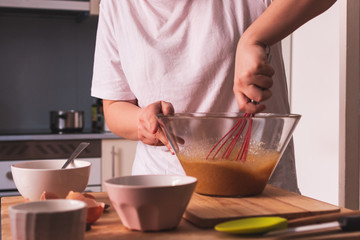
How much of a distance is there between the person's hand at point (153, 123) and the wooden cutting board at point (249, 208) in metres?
0.15

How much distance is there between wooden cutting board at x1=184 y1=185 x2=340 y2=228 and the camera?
24.7 inches

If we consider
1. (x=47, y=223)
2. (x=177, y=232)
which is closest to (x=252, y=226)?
(x=177, y=232)

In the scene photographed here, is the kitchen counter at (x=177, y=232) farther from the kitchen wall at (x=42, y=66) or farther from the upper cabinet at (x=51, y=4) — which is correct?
the kitchen wall at (x=42, y=66)

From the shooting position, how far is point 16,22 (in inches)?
112

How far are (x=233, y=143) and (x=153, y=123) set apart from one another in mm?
149

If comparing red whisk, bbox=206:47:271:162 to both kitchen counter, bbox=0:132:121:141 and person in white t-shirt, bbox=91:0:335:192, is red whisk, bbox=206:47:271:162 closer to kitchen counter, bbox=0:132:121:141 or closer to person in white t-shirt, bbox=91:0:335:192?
person in white t-shirt, bbox=91:0:335:192

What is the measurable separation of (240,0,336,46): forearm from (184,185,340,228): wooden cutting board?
0.27m

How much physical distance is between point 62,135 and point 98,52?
1.24 metres

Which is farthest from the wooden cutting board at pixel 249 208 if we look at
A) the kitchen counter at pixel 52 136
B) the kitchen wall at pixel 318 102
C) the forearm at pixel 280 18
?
the kitchen counter at pixel 52 136

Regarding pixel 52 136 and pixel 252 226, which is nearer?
pixel 252 226

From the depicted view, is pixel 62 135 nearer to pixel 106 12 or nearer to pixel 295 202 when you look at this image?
pixel 106 12

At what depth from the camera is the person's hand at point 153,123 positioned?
82cm

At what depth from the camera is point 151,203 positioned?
0.56 meters

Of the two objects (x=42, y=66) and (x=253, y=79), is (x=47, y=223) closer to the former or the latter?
(x=253, y=79)
